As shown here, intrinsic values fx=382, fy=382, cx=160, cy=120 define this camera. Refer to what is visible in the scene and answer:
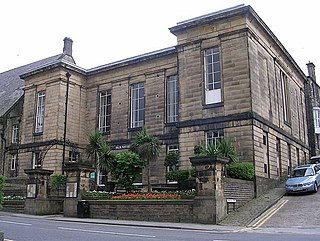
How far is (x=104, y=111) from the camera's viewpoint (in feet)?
111

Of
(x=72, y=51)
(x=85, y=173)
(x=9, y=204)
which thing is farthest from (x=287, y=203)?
(x=72, y=51)

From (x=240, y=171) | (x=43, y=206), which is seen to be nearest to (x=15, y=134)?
(x=43, y=206)

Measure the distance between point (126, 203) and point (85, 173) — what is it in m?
4.16

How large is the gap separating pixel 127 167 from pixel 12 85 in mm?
25655

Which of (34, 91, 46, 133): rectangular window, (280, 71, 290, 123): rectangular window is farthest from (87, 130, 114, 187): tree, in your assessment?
(280, 71, 290, 123): rectangular window

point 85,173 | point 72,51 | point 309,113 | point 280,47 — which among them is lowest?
point 85,173

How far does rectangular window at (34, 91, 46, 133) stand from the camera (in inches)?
1335

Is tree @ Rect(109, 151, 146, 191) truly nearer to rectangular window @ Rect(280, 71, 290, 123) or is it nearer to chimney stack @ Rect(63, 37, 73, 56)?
rectangular window @ Rect(280, 71, 290, 123)

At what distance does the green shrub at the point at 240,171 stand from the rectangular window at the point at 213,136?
10.2 ft

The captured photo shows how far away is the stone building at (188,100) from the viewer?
23.8 metres

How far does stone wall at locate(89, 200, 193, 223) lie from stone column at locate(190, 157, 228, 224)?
56cm

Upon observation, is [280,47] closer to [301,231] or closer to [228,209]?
[228,209]

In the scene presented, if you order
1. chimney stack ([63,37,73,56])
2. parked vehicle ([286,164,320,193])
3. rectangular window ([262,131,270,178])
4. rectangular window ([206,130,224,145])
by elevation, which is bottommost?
parked vehicle ([286,164,320,193])

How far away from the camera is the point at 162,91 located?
30.6m
